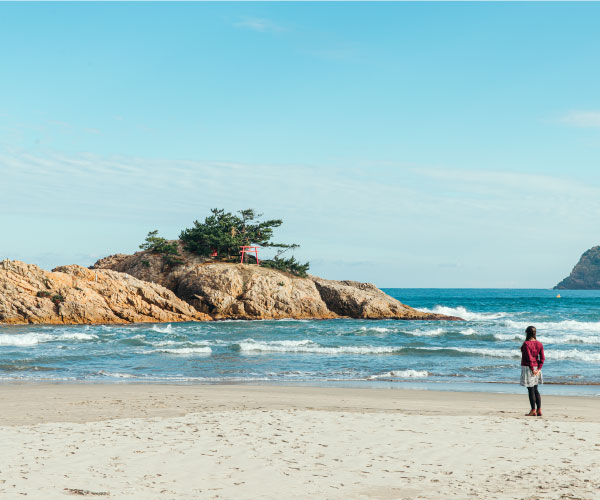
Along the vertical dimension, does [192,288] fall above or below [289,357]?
above

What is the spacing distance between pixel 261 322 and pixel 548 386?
95.1 ft

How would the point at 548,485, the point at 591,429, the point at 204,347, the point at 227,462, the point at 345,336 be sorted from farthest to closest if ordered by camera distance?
the point at 345,336 < the point at 204,347 < the point at 591,429 < the point at 227,462 < the point at 548,485

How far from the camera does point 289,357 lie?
24328 mm

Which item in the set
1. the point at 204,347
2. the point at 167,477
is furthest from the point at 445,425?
the point at 204,347

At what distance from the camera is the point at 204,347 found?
27422mm

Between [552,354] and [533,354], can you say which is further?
[552,354]

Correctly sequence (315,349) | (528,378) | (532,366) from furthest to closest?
1. (315,349)
2. (532,366)
3. (528,378)

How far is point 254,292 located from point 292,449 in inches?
1599

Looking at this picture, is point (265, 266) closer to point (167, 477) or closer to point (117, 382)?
point (117, 382)

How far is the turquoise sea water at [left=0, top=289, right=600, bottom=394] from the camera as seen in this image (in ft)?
60.6

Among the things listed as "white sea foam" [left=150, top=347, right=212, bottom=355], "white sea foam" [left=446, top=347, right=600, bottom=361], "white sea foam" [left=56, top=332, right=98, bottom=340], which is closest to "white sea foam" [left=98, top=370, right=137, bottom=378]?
"white sea foam" [left=150, top=347, right=212, bottom=355]

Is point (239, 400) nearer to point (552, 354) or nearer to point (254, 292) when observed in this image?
point (552, 354)

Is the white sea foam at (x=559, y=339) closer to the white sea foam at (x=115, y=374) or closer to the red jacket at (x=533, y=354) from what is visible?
the red jacket at (x=533, y=354)

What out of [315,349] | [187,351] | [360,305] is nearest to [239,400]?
[187,351]
